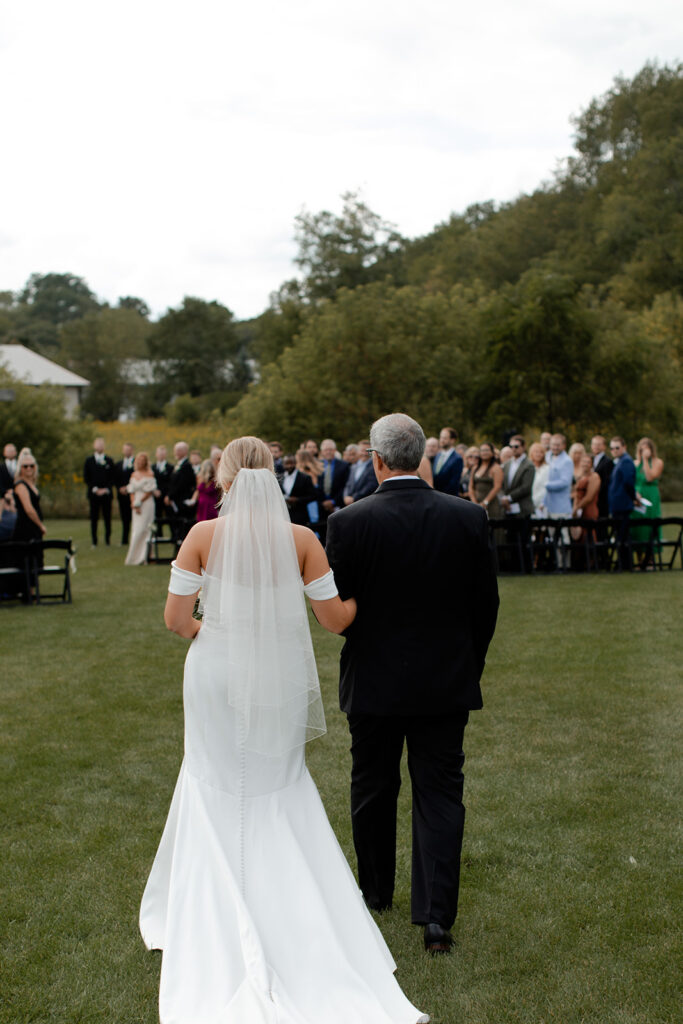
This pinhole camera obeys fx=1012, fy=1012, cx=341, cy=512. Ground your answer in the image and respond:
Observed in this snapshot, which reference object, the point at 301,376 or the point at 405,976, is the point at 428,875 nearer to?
the point at 405,976

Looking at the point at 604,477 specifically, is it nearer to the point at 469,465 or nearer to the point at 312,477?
the point at 469,465

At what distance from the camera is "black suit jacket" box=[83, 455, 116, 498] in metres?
22.5

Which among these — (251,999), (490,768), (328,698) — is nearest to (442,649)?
(251,999)

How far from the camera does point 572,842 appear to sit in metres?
5.27

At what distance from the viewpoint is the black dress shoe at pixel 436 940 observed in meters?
4.14

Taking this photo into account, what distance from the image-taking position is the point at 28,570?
45.4 feet

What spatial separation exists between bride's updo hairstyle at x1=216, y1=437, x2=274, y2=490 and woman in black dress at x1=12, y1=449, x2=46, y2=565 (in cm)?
→ 1053

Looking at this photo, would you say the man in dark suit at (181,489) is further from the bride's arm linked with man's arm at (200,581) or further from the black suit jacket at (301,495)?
the bride's arm linked with man's arm at (200,581)

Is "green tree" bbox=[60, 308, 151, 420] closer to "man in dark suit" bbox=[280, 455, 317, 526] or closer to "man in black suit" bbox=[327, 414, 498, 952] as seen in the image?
"man in dark suit" bbox=[280, 455, 317, 526]

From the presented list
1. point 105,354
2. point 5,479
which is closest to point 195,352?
point 105,354

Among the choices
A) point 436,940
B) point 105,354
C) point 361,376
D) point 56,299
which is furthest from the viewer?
point 56,299

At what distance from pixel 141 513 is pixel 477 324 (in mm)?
22325

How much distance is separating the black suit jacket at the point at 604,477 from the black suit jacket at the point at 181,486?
26.3 ft

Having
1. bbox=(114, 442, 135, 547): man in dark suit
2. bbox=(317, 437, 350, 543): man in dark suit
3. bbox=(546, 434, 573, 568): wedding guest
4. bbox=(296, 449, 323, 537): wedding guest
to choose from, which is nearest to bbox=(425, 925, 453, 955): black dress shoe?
bbox=(296, 449, 323, 537): wedding guest
